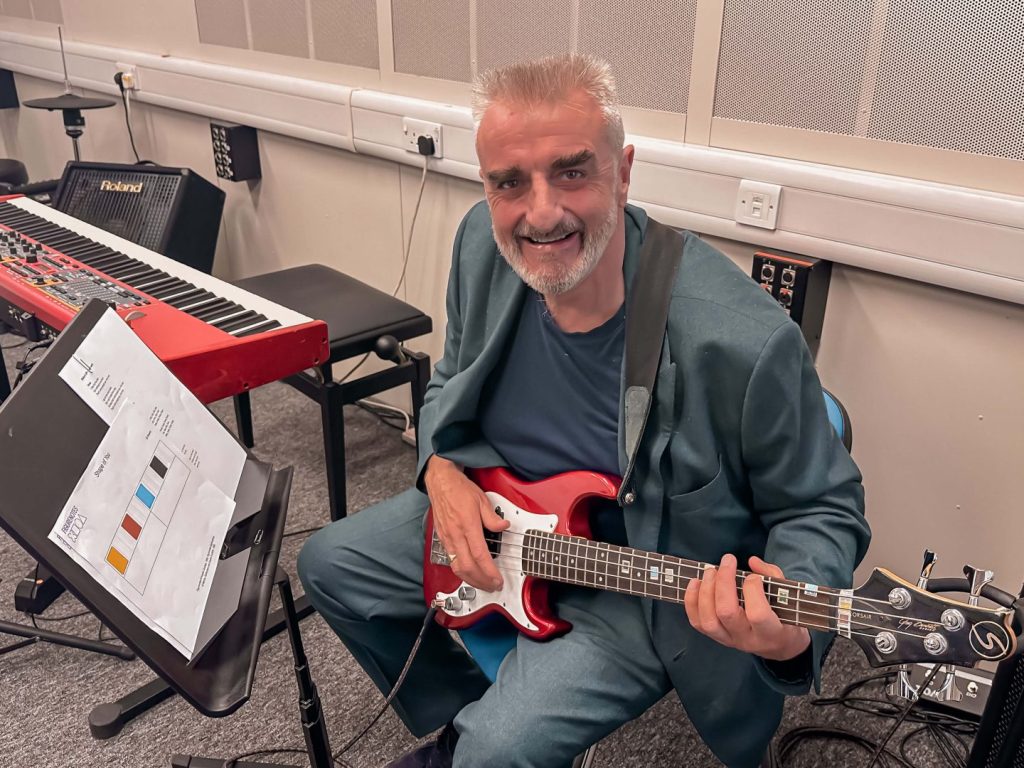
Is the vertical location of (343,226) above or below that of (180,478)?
below

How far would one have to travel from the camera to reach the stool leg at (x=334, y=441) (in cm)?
194

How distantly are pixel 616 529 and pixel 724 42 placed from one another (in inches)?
37.3

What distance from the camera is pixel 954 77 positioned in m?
1.34

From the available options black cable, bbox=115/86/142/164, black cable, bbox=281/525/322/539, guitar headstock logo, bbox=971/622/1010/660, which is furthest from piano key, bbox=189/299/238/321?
black cable, bbox=115/86/142/164

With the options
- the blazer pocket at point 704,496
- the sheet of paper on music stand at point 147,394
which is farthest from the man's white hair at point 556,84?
the sheet of paper on music stand at point 147,394

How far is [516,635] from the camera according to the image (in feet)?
4.18

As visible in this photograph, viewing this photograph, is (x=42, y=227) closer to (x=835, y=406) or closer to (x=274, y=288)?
(x=274, y=288)

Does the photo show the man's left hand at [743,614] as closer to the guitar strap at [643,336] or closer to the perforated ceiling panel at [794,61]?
the guitar strap at [643,336]

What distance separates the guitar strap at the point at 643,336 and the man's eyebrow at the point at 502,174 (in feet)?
0.71

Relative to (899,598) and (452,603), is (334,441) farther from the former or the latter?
(899,598)

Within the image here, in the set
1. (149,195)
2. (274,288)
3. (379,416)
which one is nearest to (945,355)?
(274,288)

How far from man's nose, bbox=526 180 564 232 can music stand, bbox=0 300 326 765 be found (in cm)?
58

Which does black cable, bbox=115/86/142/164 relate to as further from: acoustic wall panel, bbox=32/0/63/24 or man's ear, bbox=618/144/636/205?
man's ear, bbox=618/144/636/205

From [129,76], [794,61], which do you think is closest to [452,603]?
[794,61]
